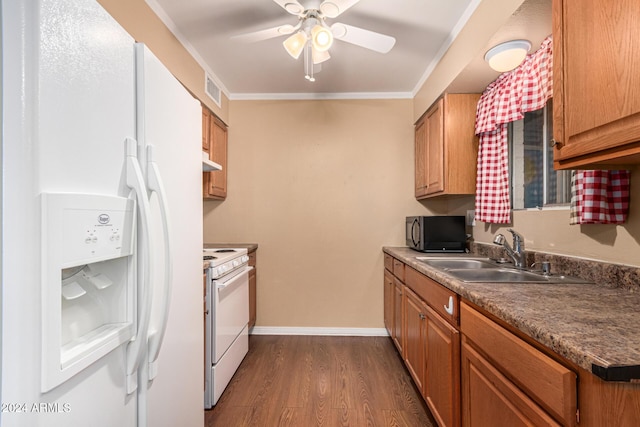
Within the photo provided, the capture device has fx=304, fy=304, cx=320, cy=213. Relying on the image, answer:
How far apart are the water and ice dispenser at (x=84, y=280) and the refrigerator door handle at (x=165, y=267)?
8cm

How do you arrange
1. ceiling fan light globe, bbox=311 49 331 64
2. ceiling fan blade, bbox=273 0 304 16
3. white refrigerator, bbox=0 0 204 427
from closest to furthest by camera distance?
white refrigerator, bbox=0 0 204 427 → ceiling fan blade, bbox=273 0 304 16 → ceiling fan light globe, bbox=311 49 331 64

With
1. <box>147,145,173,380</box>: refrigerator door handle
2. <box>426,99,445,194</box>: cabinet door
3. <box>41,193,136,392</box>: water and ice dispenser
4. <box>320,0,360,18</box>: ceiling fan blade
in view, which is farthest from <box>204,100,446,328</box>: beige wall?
<box>41,193,136,392</box>: water and ice dispenser

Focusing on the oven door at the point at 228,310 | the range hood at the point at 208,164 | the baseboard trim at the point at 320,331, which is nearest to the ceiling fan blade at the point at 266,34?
the range hood at the point at 208,164

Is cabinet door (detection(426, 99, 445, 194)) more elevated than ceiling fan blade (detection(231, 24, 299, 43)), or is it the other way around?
ceiling fan blade (detection(231, 24, 299, 43))

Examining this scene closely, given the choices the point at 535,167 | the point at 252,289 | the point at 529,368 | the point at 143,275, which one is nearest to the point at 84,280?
the point at 143,275

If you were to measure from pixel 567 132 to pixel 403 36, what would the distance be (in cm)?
153

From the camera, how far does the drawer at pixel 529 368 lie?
0.73 m

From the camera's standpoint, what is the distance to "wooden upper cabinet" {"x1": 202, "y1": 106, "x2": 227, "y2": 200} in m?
2.70

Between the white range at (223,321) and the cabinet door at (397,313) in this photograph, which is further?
the cabinet door at (397,313)

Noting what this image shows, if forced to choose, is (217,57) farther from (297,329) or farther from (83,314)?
(297,329)

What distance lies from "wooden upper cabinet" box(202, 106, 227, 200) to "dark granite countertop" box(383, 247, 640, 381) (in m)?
2.20

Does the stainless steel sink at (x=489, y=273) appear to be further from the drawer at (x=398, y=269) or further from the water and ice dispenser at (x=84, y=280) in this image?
the water and ice dispenser at (x=84, y=280)

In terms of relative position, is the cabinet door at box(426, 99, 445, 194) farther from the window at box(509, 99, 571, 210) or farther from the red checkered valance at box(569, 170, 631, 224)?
the red checkered valance at box(569, 170, 631, 224)

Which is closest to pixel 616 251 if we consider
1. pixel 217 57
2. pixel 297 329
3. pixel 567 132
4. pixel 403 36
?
pixel 567 132
